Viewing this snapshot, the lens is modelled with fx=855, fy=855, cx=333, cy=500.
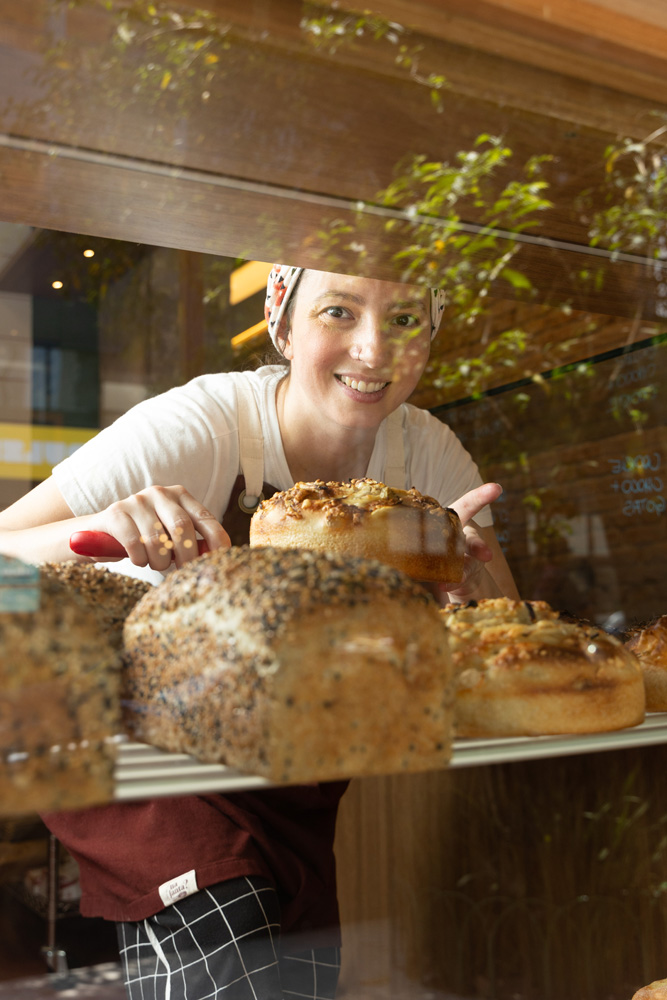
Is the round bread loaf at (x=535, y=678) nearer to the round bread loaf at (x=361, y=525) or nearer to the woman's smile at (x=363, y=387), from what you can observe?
the round bread loaf at (x=361, y=525)

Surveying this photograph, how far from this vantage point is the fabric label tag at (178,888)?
38.7 inches

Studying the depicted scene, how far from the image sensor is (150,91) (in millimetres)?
833

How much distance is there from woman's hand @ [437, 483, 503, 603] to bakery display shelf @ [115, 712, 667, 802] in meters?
0.24

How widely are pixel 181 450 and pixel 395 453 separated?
30 centimetres

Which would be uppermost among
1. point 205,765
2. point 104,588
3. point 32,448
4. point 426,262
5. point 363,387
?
point 426,262

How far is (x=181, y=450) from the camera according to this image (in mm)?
919

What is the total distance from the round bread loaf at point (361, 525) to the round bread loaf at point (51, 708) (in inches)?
13.3

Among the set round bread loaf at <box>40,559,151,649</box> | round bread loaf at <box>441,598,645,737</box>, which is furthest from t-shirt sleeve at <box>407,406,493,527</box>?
round bread loaf at <box>40,559,151,649</box>

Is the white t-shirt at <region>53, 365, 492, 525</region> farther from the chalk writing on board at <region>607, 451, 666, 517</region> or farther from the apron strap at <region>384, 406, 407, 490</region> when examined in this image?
the chalk writing on board at <region>607, 451, 666, 517</region>

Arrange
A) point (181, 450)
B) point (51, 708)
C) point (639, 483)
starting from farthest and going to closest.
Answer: point (639, 483) < point (181, 450) < point (51, 708)

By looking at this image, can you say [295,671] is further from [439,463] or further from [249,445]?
[439,463]

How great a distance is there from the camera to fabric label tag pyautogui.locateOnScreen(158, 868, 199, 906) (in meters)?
0.98

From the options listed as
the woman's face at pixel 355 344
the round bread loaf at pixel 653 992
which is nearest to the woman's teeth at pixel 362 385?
the woman's face at pixel 355 344

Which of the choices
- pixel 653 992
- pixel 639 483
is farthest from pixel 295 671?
pixel 653 992
